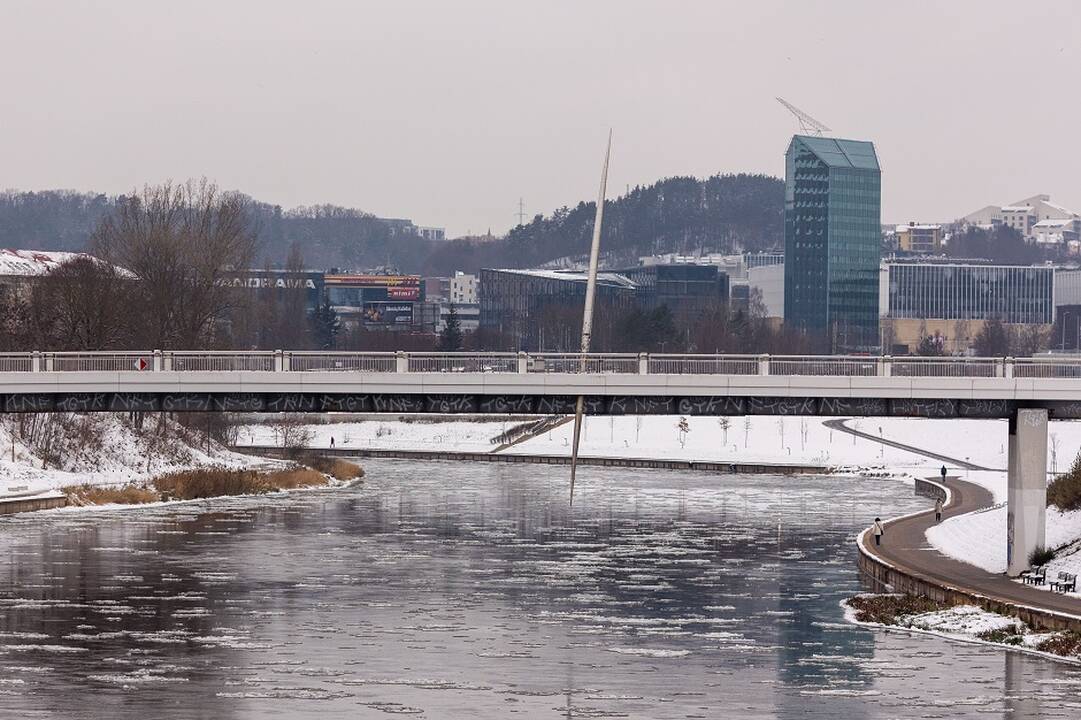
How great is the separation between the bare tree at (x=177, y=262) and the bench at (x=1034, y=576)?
→ 6124 cm

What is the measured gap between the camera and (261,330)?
561ft

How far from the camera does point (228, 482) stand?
298 ft

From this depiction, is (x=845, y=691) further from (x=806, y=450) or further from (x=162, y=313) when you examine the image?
(x=806, y=450)

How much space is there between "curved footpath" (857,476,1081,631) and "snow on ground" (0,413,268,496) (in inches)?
1520

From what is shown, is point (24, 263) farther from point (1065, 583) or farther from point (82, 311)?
point (1065, 583)

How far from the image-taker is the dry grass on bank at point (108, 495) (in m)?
81.6

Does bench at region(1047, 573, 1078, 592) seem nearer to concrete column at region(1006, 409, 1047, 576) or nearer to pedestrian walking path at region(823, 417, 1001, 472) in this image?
concrete column at region(1006, 409, 1047, 576)

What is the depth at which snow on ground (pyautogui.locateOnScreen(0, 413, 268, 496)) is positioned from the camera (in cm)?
8431

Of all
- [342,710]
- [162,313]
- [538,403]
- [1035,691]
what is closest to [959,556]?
[538,403]

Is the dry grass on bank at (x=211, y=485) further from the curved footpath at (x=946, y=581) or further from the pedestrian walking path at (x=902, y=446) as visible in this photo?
the pedestrian walking path at (x=902, y=446)

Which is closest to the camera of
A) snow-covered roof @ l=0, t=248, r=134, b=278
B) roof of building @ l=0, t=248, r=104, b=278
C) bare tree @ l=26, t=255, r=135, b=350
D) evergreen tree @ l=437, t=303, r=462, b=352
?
bare tree @ l=26, t=255, r=135, b=350

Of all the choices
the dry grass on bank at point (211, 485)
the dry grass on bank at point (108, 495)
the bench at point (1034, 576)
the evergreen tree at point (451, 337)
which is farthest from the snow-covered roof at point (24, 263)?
the bench at point (1034, 576)

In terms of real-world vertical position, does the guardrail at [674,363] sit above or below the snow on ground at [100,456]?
above

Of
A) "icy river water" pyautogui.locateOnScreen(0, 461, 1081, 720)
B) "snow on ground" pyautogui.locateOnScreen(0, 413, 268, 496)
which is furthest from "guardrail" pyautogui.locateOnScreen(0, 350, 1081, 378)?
"snow on ground" pyautogui.locateOnScreen(0, 413, 268, 496)
